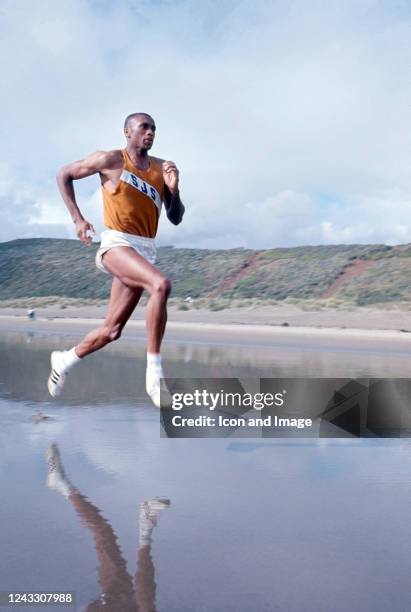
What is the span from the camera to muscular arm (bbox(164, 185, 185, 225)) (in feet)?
18.1

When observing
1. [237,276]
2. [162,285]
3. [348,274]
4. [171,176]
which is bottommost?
[162,285]

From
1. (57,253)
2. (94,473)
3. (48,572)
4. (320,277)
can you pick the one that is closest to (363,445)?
(94,473)

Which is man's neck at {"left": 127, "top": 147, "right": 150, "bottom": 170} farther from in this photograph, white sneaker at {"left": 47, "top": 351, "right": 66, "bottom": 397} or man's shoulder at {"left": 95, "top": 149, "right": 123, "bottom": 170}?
white sneaker at {"left": 47, "top": 351, "right": 66, "bottom": 397}

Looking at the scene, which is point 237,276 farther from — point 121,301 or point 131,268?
point 131,268

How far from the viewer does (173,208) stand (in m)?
5.54

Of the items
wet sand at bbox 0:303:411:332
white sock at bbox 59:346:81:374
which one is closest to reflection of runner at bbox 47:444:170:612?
white sock at bbox 59:346:81:374

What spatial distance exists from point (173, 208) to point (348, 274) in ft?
168

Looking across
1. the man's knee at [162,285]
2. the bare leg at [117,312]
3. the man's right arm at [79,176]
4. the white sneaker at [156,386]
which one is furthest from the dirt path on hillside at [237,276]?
the man's knee at [162,285]

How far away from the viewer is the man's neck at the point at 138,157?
5.43 meters

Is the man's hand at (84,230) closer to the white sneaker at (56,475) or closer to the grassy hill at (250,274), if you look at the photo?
the white sneaker at (56,475)

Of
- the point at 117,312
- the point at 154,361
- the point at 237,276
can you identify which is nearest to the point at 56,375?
the point at 117,312

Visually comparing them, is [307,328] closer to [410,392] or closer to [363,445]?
[410,392]

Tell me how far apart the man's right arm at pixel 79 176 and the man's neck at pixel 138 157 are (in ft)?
0.47

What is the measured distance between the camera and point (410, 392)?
9930mm
